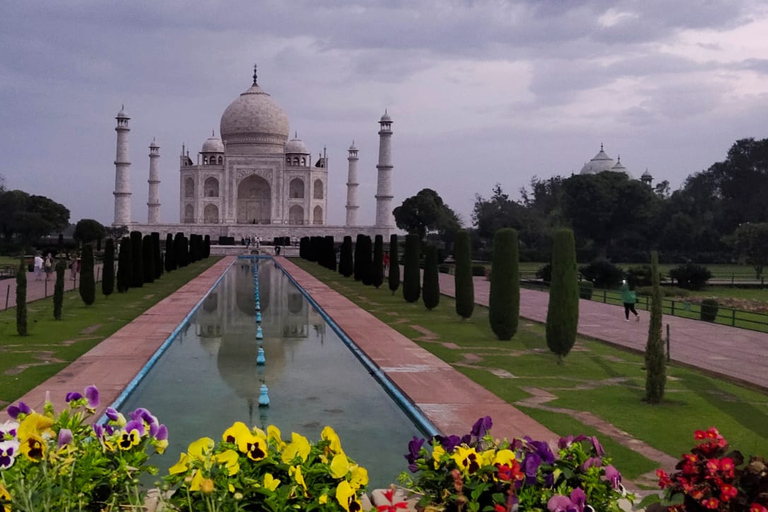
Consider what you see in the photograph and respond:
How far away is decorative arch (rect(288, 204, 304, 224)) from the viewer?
169 ft

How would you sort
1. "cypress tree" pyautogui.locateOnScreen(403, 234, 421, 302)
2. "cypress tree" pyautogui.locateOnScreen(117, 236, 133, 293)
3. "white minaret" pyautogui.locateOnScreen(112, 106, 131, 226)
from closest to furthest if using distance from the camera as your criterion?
"cypress tree" pyautogui.locateOnScreen(403, 234, 421, 302), "cypress tree" pyautogui.locateOnScreen(117, 236, 133, 293), "white minaret" pyautogui.locateOnScreen(112, 106, 131, 226)

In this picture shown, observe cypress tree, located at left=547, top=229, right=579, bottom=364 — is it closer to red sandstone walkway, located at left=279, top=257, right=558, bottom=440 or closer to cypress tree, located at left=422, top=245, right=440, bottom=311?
red sandstone walkway, located at left=279, top=257, right=558, bottom=440

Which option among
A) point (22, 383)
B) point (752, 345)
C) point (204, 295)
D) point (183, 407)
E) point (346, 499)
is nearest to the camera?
point (346, 499)

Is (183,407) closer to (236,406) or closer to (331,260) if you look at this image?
(236,406)

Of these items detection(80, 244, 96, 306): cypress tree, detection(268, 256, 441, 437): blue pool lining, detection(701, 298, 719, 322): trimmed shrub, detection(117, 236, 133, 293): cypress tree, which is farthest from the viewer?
detection(117, 236, 133, 293): cypress tree

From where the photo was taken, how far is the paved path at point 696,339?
8117mm

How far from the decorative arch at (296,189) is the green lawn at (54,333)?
115ft

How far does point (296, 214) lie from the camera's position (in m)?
52.0

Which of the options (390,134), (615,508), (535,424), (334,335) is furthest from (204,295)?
(390,134)

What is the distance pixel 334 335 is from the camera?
10.6 meters

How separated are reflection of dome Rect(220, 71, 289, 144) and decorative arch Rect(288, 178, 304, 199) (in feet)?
10.0

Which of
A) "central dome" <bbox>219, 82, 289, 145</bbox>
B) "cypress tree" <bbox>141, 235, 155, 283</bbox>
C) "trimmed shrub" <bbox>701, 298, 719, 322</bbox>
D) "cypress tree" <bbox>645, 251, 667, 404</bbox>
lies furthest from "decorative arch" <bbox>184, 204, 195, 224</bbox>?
"cypress tree" <bbox>645, 251, 667, 404</bbox>

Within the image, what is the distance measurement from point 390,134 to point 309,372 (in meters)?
39.5

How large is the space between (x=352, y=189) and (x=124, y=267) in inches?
1396
